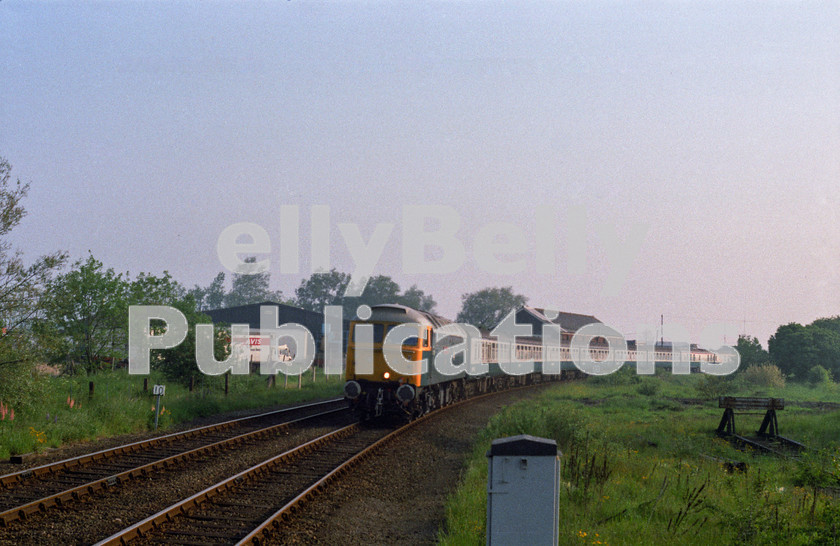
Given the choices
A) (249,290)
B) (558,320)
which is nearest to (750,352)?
(558,320)

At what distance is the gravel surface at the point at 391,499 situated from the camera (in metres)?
7.80

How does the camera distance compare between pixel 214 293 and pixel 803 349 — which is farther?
pixel 214 293

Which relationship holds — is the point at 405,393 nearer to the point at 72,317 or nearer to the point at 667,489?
the point at 667,489

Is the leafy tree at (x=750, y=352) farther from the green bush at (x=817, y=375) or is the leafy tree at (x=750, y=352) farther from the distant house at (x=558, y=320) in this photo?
the distant house at (x=558, y=320)

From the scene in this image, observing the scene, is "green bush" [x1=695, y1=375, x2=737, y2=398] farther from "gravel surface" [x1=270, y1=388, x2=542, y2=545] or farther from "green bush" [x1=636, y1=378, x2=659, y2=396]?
"gravel surface" [x1=270, y1=388, x2=542, y2=545]

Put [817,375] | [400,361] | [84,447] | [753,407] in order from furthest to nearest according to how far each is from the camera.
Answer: [817,375] < [753,407] < [400,361] < [84,447]

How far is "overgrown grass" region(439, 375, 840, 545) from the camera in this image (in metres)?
6.97

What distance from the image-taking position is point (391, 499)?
32.5 ft

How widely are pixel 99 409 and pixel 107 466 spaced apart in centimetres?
537

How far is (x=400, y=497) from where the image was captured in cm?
1007

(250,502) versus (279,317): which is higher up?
(279,317)

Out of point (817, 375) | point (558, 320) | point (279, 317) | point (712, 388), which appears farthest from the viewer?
point (558, 320)

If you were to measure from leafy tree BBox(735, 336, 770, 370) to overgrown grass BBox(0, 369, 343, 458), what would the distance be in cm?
4626

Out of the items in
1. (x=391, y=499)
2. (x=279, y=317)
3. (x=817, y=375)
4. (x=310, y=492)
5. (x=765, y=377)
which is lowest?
(x=817, y=375)
